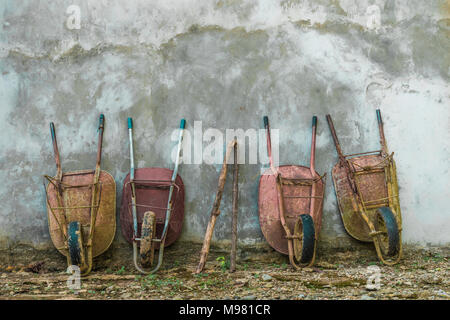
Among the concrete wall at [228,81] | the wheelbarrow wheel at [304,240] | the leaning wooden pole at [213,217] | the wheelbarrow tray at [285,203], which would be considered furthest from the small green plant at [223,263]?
the concrete wall at [228,81]

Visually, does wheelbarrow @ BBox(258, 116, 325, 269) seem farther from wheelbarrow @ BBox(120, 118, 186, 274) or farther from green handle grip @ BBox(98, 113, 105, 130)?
green handle grip @ BBox(98, 113, 105, 130)

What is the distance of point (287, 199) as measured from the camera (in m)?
4.67

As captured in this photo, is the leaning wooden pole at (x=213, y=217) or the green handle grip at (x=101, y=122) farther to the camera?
the green handle grip at (x=101, y=122)

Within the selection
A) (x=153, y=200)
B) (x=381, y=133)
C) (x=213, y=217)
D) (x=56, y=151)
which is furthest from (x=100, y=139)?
(x=381, y=133)

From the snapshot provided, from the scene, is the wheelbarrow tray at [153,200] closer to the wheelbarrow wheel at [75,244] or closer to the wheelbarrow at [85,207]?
the wheelbarrow at [85,207]

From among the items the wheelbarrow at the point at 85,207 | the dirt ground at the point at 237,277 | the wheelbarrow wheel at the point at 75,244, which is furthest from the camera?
the wheelbarrow at the point at 85,207

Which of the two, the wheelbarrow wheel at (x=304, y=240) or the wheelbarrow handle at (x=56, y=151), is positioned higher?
the wheelbarrow handle at (x=56, y=151)

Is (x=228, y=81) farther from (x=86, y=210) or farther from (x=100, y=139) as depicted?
(x=86, y=210)

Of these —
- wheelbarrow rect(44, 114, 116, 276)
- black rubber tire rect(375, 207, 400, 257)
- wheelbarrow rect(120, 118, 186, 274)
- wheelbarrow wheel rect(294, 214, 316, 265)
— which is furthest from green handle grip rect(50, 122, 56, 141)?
black rubber tire rect(375, 207, 400, 257)

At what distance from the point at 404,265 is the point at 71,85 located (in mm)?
3762

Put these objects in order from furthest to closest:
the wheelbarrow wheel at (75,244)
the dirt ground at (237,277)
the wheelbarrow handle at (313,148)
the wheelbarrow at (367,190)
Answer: the wheelbarrow handle at (313,148), the wheelbarrow at (367,190), the wheelbarrow wheel at (75,244), the dirt ground at (237,277)

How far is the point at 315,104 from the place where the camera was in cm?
488

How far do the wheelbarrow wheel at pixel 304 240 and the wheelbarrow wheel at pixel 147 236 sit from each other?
4.35 feet

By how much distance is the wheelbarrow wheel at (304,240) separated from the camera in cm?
423
